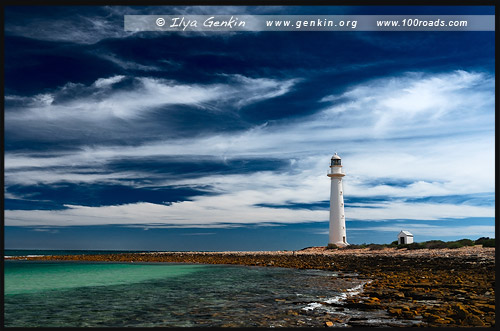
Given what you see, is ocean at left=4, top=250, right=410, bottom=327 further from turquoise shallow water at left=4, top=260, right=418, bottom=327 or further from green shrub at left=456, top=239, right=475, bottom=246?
green shrub at left=456, top=239, right=475, bottom=246

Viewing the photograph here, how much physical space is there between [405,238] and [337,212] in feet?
24.1

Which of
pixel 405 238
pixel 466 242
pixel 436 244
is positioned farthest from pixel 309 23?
pixel 405 238

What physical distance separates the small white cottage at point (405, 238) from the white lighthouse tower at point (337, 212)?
18.4 feet

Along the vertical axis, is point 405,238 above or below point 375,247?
above

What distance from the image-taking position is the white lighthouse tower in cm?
4306

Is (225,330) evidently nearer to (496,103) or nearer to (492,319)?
(496,103)

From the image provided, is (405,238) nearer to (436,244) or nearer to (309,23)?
(436,244)

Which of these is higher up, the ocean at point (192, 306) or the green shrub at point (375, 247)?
the ocean at point (192, 306)

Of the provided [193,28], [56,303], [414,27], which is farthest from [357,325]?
[56,303]

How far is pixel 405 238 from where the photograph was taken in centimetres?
4206

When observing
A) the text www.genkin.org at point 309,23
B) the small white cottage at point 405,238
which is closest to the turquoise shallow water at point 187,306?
the text www.genkin.org at point 309,23

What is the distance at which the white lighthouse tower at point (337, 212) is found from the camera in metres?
43.1

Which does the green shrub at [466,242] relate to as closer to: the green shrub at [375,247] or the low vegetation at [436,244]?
the low vegetation at [436,244]

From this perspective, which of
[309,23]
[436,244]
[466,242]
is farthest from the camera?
[436,244]
